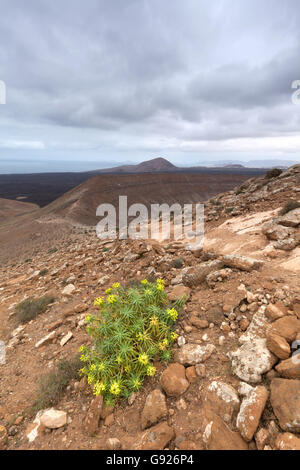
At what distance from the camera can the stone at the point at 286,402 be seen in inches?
64.9

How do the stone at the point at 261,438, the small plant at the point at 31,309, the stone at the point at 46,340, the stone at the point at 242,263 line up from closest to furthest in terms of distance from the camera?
the stone at the point at 261,438 < the stone at the point at 242,263 < the stone at the point at 46,340 < the small plant at the point at 31,309

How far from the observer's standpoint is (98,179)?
37.9 meters

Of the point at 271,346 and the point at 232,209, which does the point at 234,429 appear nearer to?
the point at 271,346

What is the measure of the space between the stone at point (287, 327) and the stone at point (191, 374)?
94 cm

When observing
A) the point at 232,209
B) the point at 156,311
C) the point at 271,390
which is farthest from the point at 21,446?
the point at 232,209

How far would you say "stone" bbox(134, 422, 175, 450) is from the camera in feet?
5.97

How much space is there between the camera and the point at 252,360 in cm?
217

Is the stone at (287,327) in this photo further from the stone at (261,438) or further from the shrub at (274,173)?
the shrub at (274,173)

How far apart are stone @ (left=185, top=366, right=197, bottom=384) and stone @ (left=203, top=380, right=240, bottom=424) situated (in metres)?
0.17

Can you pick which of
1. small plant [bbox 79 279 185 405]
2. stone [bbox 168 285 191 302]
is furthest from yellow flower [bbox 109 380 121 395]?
stone [bbox 168 285 191 302]

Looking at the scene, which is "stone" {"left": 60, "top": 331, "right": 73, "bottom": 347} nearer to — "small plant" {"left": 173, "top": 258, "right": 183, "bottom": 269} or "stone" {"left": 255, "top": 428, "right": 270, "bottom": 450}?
"small plant" {"left": 173, "top": 258, "right": 183, "bottom": 269}

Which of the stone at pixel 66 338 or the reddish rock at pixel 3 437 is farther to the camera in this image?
the stone at pixel 66 338

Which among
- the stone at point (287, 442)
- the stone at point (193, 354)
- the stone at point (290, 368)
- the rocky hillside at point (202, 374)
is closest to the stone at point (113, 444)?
the rocky hillside at point (202, 374)

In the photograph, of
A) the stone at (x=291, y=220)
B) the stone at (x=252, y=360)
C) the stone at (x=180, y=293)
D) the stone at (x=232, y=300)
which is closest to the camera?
the stone at (x=252, y=360)
